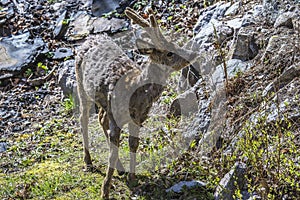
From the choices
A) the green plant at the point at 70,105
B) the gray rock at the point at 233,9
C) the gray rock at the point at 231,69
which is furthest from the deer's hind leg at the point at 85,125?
the gray rock at the point at 233,9

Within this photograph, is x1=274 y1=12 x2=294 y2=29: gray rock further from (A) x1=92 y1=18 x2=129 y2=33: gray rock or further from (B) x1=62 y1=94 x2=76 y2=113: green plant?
(A) x1=92 y1=18 x2=129 y2=33: gray rock

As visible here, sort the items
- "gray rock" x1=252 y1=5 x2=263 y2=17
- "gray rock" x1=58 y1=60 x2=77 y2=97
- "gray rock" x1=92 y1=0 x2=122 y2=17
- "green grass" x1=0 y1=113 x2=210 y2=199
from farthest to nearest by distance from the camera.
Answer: "gray rock" x1=92 y1=0 x2=122 y2=17, "gray rock" x1=58 y1=60 x2=77 y2=97, "gray rock" x1=252 y1=5 x2=263 y2=17, "green grass" x1=0 y1=113 x2=210 y2=199

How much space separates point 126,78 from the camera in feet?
22.1

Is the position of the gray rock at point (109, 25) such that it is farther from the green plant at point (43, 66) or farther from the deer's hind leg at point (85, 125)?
the deer's hind leg at point (85, 125)

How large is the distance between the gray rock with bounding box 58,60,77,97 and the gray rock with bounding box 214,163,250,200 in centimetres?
487

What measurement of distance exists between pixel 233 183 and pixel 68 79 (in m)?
5.47

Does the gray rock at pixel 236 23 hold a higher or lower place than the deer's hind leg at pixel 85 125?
higher

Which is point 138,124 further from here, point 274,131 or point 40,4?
point 40,4

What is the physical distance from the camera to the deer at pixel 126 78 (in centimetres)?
630

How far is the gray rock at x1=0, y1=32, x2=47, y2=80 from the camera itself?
1142cm

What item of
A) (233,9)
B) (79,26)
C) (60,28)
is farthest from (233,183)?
(60,28)

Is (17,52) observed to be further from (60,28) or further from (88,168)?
(88,168)

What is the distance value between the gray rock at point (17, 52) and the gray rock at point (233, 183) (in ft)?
22.5

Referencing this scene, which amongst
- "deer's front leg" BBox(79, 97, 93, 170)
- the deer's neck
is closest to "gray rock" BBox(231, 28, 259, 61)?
the deer's neck
